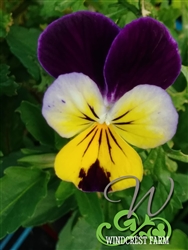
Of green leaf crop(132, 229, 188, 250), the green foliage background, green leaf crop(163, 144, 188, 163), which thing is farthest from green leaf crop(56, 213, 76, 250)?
green leaf crop(163, 144, 188, 163)

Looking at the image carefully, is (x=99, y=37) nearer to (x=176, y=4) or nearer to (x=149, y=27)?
(x=149, y=27)

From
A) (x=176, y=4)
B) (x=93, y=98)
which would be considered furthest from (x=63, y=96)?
(x=176, y=4)

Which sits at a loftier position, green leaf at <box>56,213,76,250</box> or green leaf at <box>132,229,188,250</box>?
green leaf at <box>56,213,76,250</box>

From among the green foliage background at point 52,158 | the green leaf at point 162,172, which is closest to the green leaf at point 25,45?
the green foliage background at point 52,158

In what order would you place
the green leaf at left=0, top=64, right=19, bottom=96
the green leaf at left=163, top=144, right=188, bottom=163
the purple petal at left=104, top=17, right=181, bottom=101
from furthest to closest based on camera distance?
the green leaf at left=0, top=64, right=19, bottom=96
the green leaf at left=163, top=144, right=188, bottom=163
the purple petal at left=104, top=17, right=181, bottom=101

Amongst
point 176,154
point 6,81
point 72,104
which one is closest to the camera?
point 72,104

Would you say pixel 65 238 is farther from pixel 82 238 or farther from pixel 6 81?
pixel 6 81

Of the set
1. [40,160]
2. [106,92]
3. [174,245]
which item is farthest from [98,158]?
[174,245]
